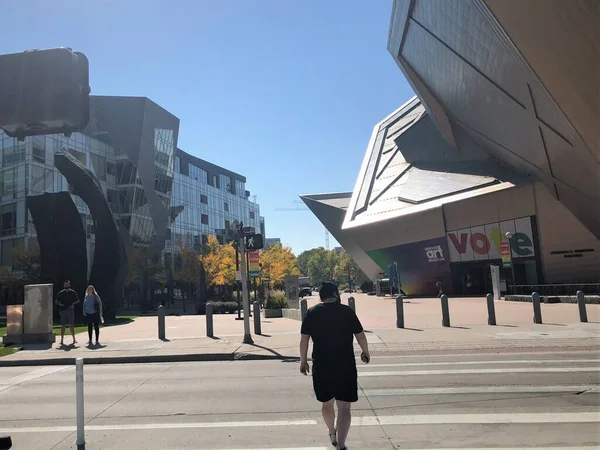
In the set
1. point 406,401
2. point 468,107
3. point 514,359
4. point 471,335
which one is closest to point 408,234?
point 468,107

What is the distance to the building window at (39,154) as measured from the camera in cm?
4660

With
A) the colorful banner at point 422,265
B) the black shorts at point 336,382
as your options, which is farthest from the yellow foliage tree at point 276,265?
the black shorts at point 336,382

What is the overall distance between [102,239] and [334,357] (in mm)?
22718

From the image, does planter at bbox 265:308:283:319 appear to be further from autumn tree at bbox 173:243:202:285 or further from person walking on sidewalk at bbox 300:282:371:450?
autumn tree at bbox 173:243:202:285

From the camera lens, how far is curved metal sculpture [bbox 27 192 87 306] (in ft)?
79.9

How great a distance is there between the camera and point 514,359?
996 cm

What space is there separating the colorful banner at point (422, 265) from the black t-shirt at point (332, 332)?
38.8m

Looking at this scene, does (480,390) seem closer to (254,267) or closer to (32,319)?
(32,319)

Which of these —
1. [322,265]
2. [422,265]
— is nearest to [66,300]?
[422,265]

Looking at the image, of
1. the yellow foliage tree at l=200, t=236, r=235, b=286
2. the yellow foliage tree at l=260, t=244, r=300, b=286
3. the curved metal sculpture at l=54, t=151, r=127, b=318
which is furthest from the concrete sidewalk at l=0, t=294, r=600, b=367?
the yellow foliage tree at l=260, t=244, r=300, b=286

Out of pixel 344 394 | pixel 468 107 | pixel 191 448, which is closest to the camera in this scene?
pixel 344 394

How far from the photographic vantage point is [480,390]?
23.8 feet

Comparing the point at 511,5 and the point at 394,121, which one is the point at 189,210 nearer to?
the point at 394,121

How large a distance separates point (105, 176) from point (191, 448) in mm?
54946
